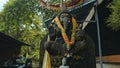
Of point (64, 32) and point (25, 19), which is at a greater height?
point (25, 19)

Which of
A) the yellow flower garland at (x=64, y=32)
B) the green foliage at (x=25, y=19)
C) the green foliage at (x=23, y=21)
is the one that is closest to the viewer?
the yellow flower garland at (x=64, y=32)

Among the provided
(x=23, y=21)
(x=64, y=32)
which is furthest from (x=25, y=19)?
(x=64, y=32)

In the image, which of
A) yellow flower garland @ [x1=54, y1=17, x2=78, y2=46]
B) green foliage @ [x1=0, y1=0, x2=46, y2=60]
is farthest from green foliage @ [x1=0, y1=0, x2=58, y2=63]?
yellow flower garland @ [x1=54, y1=17, x2=78, y2=46]

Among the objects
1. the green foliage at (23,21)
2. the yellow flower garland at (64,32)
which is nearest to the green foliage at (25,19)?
the green foliage at (23,21)

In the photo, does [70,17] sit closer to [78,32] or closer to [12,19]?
[78,32]

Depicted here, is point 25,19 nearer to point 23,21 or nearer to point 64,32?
point 23,21

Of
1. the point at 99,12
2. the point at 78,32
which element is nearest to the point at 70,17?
the point at 78,32

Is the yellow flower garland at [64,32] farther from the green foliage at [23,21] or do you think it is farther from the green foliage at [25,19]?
the green foliage at [23,21]

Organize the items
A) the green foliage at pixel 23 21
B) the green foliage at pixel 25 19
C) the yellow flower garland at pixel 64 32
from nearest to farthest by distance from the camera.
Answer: the yellow flower garland at pixel 64 32, the green foliage at pixel 25 19, the green foliage at pixel 23 21

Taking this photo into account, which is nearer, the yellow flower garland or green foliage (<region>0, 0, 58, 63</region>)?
the yellow flower garland

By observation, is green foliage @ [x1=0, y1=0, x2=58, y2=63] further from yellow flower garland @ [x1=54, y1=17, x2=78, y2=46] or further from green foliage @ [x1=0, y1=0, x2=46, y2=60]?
yellow flower garland @ [x1=54, y1=17, x2=78, y2=46]

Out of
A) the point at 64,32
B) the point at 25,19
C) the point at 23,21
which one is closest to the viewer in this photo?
the point at 64,32

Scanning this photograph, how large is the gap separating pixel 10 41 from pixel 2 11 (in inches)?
254

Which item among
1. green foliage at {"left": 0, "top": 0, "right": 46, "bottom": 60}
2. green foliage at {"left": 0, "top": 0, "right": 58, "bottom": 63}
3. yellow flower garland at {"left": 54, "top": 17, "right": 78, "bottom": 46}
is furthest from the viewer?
green foliage at {"left": 0, "top": 0, "right": 46, "bottom": 60}
